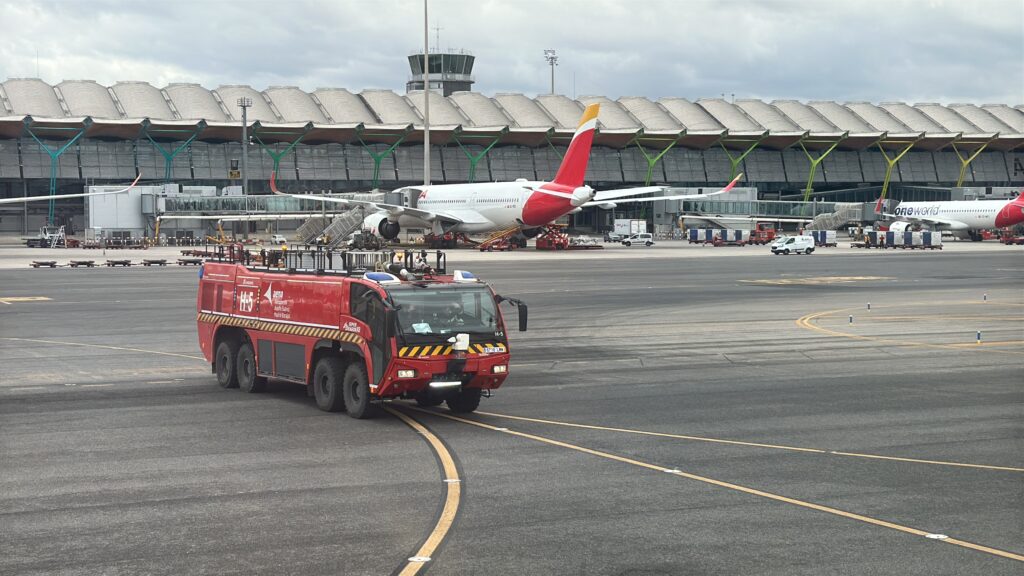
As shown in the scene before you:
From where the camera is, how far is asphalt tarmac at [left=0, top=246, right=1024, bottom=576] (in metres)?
12.9

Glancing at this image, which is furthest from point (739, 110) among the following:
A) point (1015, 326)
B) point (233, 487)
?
point (233, 487)

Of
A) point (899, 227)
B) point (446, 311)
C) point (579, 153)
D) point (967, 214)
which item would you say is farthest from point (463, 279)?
point (967, 214)

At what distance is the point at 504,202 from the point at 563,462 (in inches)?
3029

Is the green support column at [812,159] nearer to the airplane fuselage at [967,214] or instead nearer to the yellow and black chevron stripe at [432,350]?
the airplane fuselage at [967,214]

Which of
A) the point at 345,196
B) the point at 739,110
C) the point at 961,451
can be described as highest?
the point at 739,110

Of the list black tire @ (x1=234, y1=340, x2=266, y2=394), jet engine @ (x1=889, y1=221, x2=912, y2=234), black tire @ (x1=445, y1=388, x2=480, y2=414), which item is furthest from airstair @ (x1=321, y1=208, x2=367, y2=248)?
black tire @ (x1=445, y1=388, x2=480, y2=414)

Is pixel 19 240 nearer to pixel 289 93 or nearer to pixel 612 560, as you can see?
pixel 289 93

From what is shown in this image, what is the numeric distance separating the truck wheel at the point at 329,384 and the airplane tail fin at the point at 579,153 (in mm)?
66867

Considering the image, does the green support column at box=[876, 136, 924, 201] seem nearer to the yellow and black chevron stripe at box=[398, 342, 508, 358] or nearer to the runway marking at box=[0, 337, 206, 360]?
the runway marking at box=[0, 337, 206, 360]

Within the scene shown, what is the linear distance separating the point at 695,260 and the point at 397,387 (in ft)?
214

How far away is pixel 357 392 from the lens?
72.8ft

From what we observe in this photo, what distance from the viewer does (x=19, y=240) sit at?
12625 centimetres

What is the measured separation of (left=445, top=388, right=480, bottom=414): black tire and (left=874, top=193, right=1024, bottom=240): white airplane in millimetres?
106550

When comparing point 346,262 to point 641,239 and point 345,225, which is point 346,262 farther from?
point 641,239
